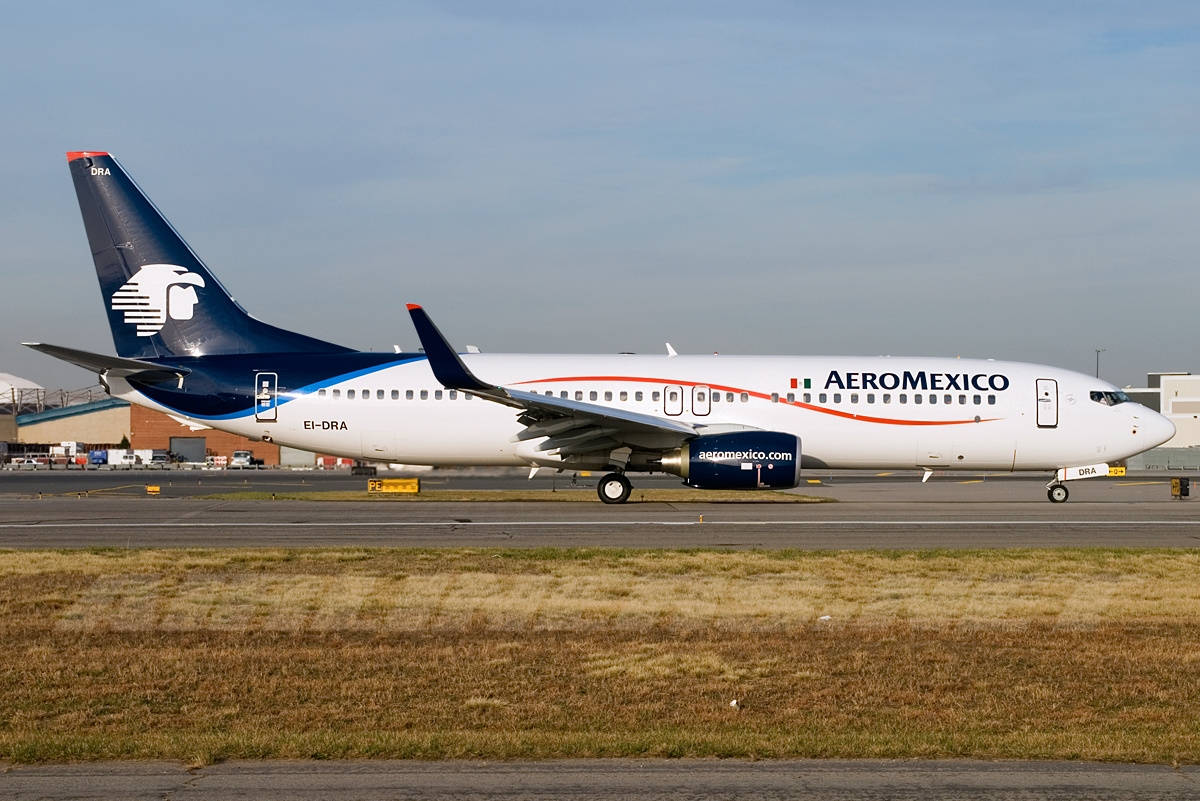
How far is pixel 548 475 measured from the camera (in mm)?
Answer: 51594

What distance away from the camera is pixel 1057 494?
32.3 m

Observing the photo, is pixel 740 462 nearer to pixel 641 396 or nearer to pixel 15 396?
pixel 641 396

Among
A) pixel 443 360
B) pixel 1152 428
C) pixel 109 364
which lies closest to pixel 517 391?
pixel 443 360

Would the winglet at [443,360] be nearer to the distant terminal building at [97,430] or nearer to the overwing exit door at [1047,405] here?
the overwing exit door at [1047,405]

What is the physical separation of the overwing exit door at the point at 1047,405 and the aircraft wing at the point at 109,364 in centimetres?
2307

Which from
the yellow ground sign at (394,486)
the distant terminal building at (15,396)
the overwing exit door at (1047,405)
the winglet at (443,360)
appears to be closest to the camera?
the winglet at (443,360)

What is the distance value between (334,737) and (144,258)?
83.1 feet

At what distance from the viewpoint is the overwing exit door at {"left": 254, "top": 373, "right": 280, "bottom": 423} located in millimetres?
29891

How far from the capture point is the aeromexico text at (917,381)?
30.9 meters

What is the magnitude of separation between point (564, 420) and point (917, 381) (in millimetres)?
9924

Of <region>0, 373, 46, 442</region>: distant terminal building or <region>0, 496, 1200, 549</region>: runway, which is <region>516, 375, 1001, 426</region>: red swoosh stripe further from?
<region>0, 373, 46, 442</region>: distant terminal building

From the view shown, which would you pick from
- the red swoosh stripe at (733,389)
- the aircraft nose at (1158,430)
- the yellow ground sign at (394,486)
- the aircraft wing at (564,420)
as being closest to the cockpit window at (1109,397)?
the aircraft nose at (1158,430)

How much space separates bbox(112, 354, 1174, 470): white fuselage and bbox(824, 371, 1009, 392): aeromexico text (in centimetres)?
3

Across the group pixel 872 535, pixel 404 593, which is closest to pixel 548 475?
pixel 872 535
